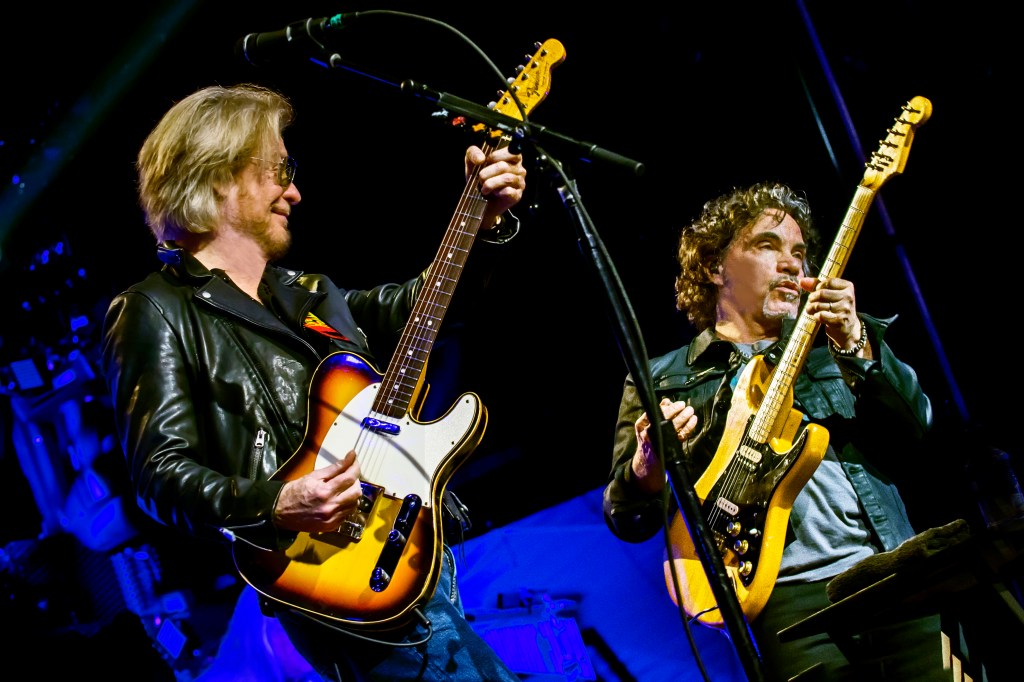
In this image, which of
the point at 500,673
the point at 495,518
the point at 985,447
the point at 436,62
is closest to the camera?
the point at 500,673

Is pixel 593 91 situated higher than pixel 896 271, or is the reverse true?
pixel 593 91

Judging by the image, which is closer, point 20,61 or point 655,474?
point 655,474

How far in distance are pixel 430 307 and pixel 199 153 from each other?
1064 millimetres

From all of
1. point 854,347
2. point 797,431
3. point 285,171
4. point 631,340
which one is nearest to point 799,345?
point 854,347

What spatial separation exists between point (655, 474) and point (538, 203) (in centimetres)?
113

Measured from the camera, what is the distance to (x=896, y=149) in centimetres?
316

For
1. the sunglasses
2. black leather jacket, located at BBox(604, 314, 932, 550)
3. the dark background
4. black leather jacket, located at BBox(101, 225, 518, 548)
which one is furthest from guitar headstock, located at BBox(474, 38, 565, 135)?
black leather jacket, located at BBox(604, 314, 932, 550)

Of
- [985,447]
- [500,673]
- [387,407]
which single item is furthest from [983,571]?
[985,447]

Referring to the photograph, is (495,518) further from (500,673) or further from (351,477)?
(351,477)

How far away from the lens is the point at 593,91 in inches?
190

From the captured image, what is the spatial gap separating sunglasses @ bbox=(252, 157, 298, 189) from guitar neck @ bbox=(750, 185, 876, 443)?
1.93 m

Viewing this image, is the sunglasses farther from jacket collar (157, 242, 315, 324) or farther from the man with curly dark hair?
the man with curly dark hair

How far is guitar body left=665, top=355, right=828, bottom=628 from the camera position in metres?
2.57

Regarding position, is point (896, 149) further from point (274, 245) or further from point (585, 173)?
point (274, 245)
